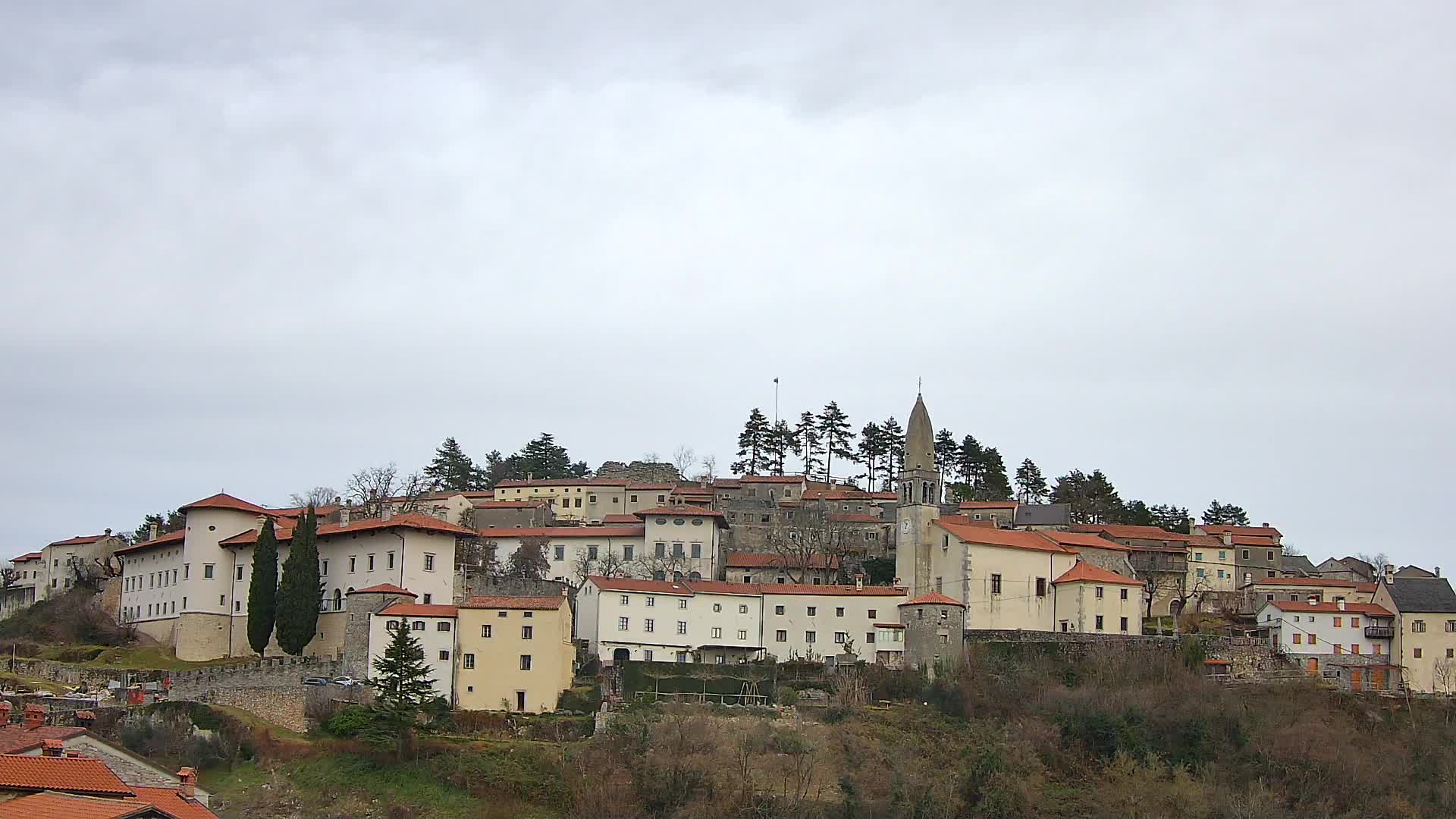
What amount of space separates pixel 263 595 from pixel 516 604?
40.3ft

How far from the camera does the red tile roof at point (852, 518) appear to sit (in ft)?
294

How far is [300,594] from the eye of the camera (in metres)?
65.3

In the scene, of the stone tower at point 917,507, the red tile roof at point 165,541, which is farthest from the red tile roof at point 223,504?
the stone tower at point 917,507

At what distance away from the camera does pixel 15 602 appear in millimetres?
88375

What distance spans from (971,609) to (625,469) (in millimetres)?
44988

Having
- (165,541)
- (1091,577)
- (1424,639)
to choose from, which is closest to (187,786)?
(165,541)

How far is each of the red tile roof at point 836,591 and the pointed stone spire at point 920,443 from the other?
9451 millimetres

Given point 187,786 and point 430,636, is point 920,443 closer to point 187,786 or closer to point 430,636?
point 430,636

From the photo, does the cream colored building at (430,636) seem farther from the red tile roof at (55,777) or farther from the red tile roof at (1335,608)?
the red tile roof at (1335,608)

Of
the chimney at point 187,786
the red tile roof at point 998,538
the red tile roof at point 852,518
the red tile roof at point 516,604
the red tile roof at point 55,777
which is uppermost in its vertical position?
the red tile roof at point 852,518

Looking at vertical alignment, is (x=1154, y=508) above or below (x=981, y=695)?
above

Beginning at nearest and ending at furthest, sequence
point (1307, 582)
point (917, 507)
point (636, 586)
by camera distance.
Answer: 1. point (636, 586)
2. point (917, 507)
3. point (1307, 582)

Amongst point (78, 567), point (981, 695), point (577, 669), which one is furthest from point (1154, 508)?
point (78, 567)

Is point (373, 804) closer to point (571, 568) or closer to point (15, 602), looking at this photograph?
point (571, 568)
